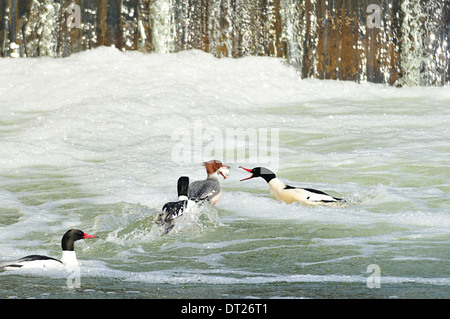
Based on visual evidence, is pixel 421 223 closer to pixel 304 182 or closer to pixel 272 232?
pixel 272 232

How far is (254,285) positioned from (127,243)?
5.39 ft

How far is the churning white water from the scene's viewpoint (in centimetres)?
454

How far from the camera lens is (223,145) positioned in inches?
395

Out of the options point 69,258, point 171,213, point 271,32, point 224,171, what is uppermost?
point 271,32

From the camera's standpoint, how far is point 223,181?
8.24m

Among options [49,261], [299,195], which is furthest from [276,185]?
[49,261]

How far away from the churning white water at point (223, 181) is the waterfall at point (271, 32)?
34 cm

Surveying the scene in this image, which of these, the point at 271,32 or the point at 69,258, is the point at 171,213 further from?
the point at 271,32

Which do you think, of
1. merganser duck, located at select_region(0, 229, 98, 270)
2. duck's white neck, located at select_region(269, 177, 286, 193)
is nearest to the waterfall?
duck's white neck, located at select_region(269, 177, 286, 193)

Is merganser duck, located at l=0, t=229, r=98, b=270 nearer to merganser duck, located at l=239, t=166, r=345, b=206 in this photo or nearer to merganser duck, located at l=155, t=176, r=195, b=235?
merganser duck, located at l=155, t=176, r=195, b=235

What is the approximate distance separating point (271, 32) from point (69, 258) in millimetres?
9649

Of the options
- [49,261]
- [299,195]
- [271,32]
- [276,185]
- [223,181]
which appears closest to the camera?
[49,261]

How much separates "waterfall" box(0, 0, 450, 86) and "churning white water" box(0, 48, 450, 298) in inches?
13.2

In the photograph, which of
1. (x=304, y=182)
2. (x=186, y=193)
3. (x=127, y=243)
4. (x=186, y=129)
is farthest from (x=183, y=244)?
(x=186, y=129)
